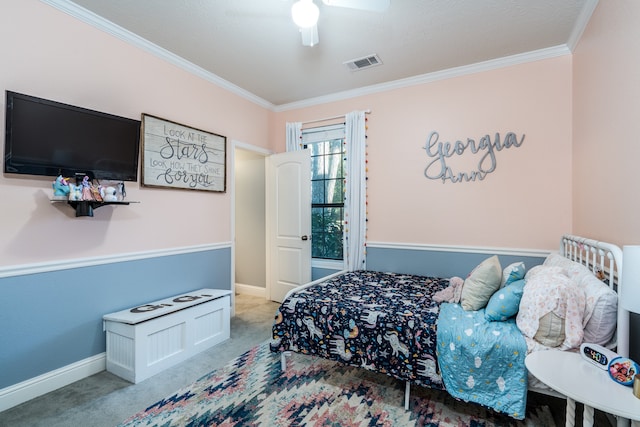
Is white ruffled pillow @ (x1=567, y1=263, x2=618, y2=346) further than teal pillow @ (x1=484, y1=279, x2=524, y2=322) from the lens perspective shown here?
No

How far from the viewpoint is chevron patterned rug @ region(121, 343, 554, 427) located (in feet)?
6.07

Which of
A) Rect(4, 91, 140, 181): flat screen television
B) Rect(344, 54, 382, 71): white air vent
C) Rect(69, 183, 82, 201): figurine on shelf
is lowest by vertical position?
Rect(69, 183, 82, 201): figurine on shelf

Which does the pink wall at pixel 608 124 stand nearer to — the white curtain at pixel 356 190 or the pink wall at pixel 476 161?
the pink wall at pixel 476 161

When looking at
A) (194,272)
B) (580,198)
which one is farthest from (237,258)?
(580,198)

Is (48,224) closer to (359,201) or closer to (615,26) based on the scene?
(359,201)

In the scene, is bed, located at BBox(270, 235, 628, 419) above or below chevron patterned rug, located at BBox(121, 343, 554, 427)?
above

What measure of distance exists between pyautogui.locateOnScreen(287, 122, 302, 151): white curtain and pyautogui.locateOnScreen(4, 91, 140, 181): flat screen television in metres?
2.03

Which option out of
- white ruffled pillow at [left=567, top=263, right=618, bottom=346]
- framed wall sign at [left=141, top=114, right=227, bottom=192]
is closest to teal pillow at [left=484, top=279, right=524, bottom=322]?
white ruffled pillow at [left=567, top=263, right=618, bottom=346]

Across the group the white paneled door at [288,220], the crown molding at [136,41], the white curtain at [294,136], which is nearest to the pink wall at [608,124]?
the white paneled door at [288,220]

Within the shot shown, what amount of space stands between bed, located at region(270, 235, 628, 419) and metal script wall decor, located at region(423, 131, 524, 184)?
991 millimetres

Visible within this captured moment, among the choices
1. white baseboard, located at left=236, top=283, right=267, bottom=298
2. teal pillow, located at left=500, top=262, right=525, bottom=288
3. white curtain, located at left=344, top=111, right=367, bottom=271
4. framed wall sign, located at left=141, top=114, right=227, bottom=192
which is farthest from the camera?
white baseboard, located at left=236, top=283, right=267, bottom=298

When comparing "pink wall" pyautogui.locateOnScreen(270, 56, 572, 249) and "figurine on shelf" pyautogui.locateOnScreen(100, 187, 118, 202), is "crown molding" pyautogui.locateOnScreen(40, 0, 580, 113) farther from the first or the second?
"figurine on shelf" pyautogui.locateOnScreen(100, 187, 118, 202)

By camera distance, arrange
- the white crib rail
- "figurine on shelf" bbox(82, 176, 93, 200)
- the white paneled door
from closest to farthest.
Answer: the white crib rail → "figurine on shelf" bbox(82, 176, 93, 200) → the white paneled door

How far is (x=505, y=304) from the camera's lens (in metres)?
1.86
